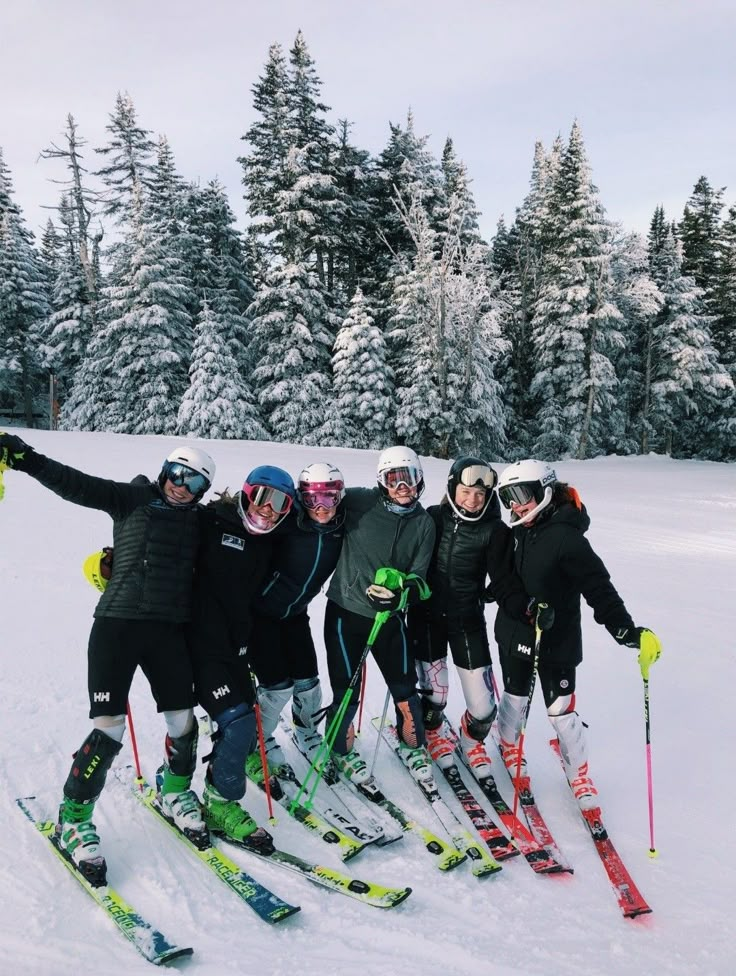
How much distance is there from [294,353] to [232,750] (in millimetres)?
22696

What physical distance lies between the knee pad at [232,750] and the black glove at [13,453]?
5.40ft

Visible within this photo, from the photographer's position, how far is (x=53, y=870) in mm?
3244

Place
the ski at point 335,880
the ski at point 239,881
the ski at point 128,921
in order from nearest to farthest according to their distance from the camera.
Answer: the ski at point 128,921
the ski at point 239,881
the ski at point 335,880

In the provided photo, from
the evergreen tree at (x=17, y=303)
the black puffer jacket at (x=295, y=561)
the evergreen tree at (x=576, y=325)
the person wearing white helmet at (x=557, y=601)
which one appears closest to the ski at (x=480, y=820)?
the person wearing white helmet at (x=557, y=601)

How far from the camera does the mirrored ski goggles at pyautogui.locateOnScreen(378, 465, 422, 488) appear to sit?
13.0 feet

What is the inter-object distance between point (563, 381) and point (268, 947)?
27.9 meters

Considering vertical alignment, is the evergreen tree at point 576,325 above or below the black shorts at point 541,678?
above

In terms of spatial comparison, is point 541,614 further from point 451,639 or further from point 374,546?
point 374,546

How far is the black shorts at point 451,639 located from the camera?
4.15 m

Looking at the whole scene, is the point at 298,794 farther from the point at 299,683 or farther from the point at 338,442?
the point at 338,442

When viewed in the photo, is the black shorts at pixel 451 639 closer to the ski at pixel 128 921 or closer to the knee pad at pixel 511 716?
the knee pad at pixel 511 716

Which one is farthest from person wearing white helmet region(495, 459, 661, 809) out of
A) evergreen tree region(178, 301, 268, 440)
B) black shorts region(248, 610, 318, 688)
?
evergreen tree region(178, 301, 268, 440)

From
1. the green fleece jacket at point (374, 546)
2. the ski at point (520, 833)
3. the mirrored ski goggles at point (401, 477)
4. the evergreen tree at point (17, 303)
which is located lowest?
the ski at point (520, 833)

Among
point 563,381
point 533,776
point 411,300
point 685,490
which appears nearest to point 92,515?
point 533,776
